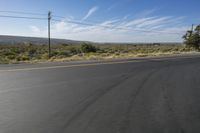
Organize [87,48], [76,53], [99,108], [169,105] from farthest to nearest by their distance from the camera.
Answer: [87,48], [76,53], [169,105], [99,108]

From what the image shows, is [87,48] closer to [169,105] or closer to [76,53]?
[76,53]

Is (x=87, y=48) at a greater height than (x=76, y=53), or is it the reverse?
(x=87, y=48)

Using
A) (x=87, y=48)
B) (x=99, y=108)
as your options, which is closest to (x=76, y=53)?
(x=87, y=48)

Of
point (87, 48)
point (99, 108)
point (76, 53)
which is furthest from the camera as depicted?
point (87, 48)

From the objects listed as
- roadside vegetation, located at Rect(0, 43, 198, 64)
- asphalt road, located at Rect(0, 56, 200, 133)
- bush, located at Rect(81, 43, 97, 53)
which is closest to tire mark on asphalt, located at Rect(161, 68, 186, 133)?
asphalt road, located at Rect(0, 56, 200, 133)

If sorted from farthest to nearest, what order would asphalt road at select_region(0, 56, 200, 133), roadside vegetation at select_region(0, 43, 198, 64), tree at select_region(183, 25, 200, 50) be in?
tree at select_region(183, 25, 200, 50), roadside vegetation at select_region(0, 43, 198, 64), asphalt road at select_region(0, 56, 200, 133)

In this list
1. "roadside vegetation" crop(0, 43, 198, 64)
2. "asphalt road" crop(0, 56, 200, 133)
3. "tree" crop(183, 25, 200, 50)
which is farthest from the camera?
"tree" crop(183, 25, 200, 50)

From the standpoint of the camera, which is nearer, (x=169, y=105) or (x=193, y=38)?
(x=169, y=105)

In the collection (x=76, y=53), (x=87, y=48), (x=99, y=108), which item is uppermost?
(x=87, y=48)

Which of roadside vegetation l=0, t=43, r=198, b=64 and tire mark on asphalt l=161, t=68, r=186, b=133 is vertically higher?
tire mark on asphalt l=161, t=68, r=186, b=133

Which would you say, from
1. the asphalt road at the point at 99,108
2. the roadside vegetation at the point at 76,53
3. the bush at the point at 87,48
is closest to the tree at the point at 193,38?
the roadside vegetation at the point at 76,53

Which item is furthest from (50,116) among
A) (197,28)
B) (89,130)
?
(197,28)

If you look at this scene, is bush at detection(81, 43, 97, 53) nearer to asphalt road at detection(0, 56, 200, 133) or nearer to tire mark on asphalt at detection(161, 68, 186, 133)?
asphalt road at detection(0, 56, 200, 133)

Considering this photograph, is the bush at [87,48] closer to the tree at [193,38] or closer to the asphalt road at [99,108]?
the tree at [193,38]
